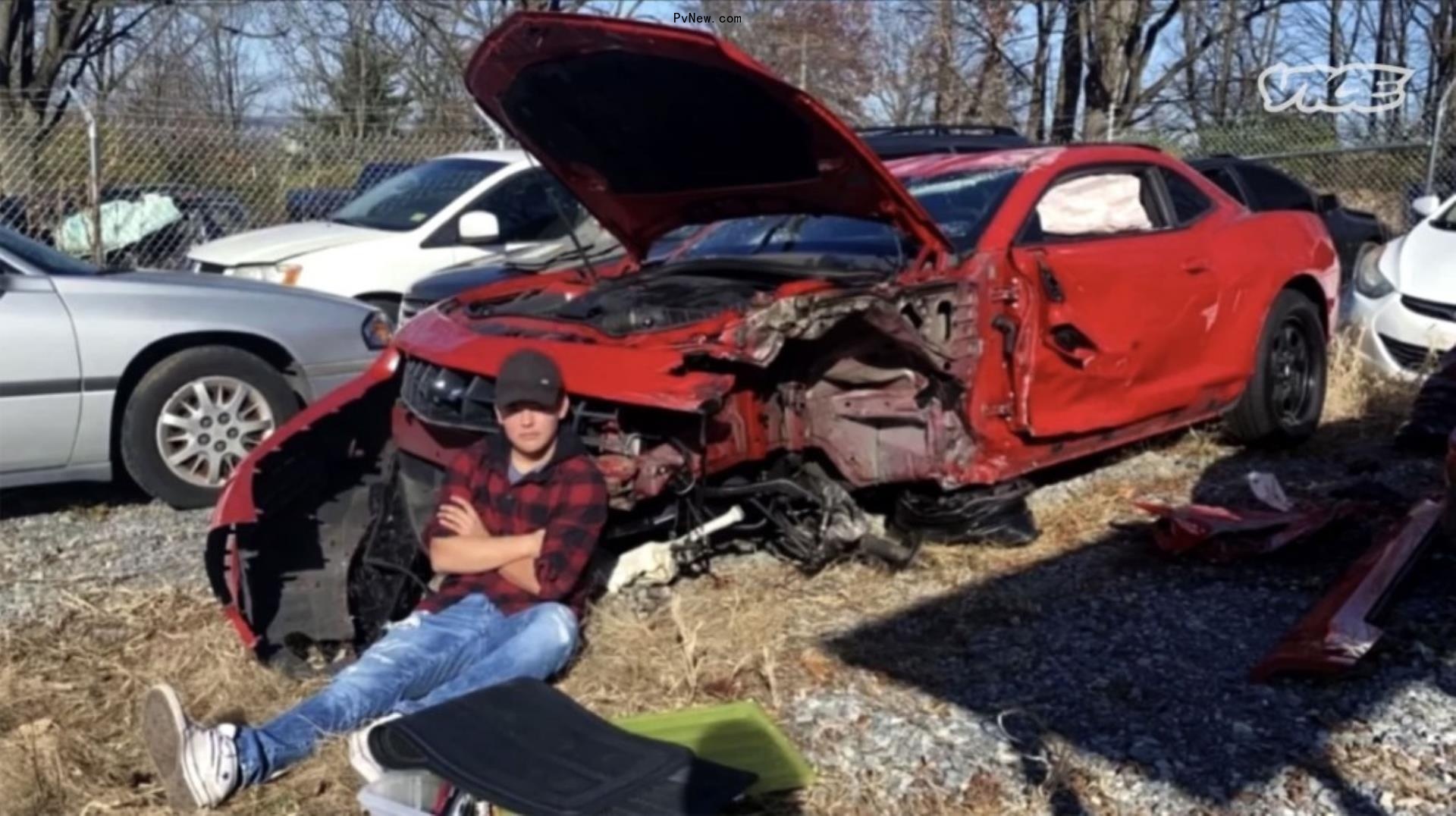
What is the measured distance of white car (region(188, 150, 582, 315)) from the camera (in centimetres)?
1001

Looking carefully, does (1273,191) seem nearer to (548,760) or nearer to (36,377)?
(36,377)

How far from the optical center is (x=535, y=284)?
233 inches

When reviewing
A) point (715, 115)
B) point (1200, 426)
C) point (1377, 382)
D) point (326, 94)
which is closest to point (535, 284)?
point (715, 115)

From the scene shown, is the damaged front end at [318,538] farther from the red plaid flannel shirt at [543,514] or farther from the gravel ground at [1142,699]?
the gravel ground at [1142,699]

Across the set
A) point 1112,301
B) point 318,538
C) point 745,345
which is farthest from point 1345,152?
point 318,538

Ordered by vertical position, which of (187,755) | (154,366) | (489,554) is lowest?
(187,755)

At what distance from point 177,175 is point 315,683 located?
8.91m

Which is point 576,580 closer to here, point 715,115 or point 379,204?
point 715,115

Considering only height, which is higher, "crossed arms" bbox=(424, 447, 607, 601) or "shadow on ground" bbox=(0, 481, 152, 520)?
"crossed arms" bbox=(424, 447, 607, 601)

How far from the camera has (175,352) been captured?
7.11 m

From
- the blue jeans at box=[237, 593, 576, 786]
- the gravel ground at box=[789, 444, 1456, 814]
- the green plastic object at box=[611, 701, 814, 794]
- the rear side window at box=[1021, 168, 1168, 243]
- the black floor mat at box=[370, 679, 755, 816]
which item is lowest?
the gravel ground at box=[789, 444, 1456, 814]

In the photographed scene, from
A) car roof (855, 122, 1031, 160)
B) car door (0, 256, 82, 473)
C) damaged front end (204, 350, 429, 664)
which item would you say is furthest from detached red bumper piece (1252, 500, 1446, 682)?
car roof (855, 122, 1031, 160)

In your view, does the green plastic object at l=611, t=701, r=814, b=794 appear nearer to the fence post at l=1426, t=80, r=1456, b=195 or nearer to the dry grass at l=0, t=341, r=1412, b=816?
the dry grass at l=0, t=341, r=1412, b=816

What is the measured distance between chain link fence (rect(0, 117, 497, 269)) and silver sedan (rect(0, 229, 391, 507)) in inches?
190
